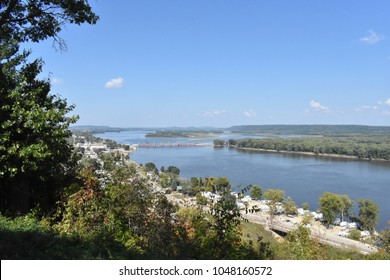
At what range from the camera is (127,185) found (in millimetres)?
3582

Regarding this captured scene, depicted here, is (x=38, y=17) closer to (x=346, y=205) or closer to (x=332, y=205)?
(x=332, y=205)

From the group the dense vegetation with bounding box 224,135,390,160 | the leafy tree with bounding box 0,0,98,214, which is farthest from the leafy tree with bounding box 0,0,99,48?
the dense vegetation with bounding box 224,135,390,160

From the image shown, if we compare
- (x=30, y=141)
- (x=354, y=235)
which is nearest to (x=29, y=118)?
(x=30, y=141)

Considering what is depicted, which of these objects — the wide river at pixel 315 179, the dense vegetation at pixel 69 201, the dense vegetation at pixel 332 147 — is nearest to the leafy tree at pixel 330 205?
the wide river at pixel 315 179

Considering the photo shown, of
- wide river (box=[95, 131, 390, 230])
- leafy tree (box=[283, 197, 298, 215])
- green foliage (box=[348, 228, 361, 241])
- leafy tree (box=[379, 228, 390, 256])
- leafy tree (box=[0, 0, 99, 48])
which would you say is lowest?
green foliage (box=[348, 228, 361, 241])

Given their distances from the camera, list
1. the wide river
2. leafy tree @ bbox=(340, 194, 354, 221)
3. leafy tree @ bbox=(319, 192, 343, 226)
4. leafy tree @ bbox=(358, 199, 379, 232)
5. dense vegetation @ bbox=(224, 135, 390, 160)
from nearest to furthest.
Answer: leafy tree @ bbox=(358, 199, 379, 232) < leafy tree @ bbox=(319, 192, 343, 226) < leafy tree @ bbox=(340, 194, 354, 221) < the wide river < dense vegetation @ bbox=(224, 135, 390, 160)

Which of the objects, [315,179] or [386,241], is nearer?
[386,241]

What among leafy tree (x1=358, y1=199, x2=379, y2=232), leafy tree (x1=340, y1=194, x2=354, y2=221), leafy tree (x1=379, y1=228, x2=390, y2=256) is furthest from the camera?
leafy tree (x1=340, y1=194, x2=354, y2=221)

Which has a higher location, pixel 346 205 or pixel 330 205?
pixel 330 205

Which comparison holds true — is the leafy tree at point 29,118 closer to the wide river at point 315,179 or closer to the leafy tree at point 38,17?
the leafy tree at point 38,17

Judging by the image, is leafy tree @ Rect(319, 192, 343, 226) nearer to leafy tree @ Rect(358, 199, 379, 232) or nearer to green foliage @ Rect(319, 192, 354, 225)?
green foliage @ Rect(319, 192, 354, 225)

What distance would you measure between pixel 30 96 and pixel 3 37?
643mm

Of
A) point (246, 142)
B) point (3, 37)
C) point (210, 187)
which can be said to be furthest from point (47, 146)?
point (246, 142)

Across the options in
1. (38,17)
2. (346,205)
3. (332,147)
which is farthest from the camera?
(332,147)
